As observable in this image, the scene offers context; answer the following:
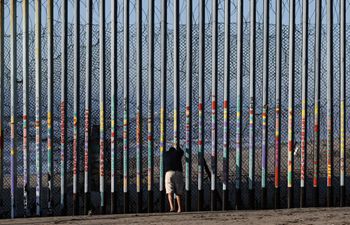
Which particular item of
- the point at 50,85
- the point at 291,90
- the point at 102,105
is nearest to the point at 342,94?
the point at 291,90

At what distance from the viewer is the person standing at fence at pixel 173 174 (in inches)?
513

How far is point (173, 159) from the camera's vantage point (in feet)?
42.7

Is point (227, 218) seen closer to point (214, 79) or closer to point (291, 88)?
point (214, 79)

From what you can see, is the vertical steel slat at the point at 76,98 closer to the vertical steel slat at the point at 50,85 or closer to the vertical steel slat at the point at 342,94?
the vertical steel slat at the point at 50,85

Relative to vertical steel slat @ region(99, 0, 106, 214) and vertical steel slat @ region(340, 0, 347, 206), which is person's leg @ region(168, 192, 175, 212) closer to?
vertical steel slat @ region(99, 0, 106, 214)

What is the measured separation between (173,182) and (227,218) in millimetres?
1165

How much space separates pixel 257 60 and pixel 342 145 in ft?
5.79

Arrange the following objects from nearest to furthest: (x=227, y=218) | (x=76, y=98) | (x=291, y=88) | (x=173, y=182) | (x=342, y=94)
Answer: (x=227, y=218), (x=76, y=98), (x=173, y=182), (x=291, y=88), (x=342, y=94)

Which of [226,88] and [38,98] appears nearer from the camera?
[38,98]

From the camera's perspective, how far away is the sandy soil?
39.0 ft

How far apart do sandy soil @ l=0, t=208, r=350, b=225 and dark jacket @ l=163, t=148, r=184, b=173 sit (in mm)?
660

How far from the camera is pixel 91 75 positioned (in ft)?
43.2

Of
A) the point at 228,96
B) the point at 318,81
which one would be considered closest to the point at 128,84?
the point at 228,96

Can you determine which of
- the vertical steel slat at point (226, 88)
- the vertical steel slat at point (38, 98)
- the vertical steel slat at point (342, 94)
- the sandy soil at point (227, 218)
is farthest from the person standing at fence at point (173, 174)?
the vertical steel slat at point (342, 94)
